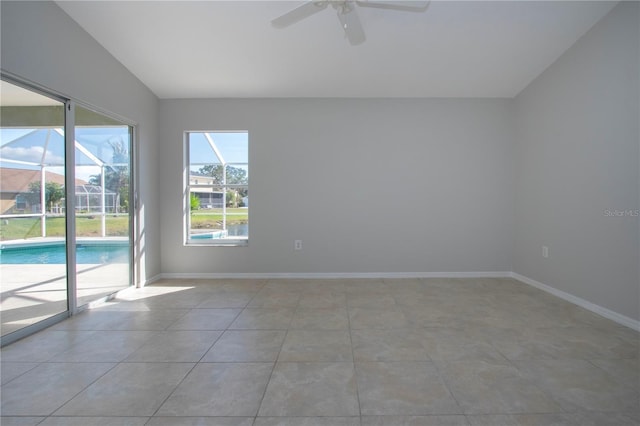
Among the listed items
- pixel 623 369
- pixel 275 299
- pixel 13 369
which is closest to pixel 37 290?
pixel 13 369

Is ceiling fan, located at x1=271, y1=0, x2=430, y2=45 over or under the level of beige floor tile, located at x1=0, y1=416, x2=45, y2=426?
over

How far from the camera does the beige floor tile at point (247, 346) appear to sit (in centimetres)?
205

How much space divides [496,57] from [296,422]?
13.0 feet

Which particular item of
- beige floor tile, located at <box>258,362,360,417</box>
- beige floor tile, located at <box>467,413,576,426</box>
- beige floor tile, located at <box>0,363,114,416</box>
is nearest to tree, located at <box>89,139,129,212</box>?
beige floor tile, located at <box>0,363,114,416</box>

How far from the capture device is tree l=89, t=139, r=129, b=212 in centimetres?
329

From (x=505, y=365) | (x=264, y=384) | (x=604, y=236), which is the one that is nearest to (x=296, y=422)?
(x=264, y=384)

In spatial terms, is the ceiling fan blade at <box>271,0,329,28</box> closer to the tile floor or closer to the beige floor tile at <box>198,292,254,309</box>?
the tile floor

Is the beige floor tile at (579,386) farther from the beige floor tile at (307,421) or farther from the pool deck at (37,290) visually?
the pool deck at (37,290)

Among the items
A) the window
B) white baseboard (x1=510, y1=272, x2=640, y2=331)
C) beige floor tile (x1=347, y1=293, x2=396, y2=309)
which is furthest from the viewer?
the window

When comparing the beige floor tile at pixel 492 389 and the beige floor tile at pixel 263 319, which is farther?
the beige floor tile at pixel 263 319

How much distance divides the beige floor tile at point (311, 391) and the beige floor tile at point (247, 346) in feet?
0.66

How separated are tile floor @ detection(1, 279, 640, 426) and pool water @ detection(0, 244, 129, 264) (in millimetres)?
565

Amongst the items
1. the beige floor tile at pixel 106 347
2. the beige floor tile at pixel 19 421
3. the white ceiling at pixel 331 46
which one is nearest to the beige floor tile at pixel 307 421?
the beige floor tile at pixel 19 421

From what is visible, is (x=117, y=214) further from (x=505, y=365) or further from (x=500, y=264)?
(x=500, y=264)
